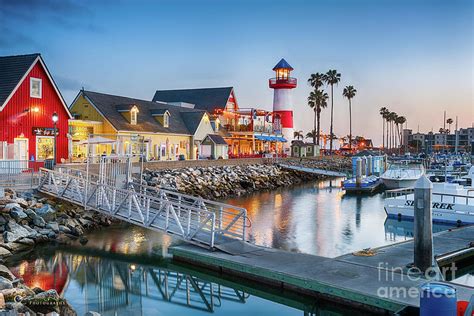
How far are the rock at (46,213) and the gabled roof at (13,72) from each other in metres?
11.0

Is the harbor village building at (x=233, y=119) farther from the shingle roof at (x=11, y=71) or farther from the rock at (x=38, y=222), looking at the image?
the rock at (x=38, y=222)

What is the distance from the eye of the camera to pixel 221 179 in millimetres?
42125

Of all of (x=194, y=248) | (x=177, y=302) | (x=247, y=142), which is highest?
(x=247, y=142)

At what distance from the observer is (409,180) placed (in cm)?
4553

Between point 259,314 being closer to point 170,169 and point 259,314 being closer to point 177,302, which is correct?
point 177,302

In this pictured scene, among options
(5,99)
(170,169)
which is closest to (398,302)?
(5,99)

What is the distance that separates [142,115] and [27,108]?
1672 centimetres

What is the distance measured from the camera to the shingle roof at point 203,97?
64.9 meters

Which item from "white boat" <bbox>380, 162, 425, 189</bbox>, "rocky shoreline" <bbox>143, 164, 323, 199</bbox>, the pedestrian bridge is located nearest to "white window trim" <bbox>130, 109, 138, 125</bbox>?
"rocky shoreline" <bbox>143, 164, 323, 199</bbox>

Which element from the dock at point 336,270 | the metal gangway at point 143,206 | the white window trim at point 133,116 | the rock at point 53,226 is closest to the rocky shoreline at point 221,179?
the white window trim at point 133,116

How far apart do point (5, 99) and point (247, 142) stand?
41.5 m

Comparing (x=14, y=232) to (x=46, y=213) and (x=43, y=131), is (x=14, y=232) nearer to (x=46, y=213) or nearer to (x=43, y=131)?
(x=46, y=213)

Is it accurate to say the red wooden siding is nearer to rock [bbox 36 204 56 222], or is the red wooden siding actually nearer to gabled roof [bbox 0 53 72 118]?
gabled roof [bbox 0 53 72 118]

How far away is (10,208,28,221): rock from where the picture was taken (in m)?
19.9
